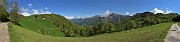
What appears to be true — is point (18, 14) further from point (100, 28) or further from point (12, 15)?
point (100, 28)

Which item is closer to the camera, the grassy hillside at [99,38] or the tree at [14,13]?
the grassy hillside at [99,38]

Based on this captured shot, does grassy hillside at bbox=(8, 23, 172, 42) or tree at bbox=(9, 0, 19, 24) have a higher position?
tree at bbox=(9, 0, 19, 24)

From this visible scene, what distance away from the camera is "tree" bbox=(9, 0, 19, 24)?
9453cm

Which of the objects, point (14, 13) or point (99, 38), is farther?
point (14, 13)

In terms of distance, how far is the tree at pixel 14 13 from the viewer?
94.5 m

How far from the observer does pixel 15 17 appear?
314 feet

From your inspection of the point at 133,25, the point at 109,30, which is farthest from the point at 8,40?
the point at 109,30

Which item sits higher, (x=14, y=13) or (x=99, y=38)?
(x=14, y=13)

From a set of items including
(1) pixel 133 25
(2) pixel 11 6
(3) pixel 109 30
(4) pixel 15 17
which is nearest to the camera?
(4) pixel 15 17

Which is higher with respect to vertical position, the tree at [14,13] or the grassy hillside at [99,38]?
the tree at [14,13]

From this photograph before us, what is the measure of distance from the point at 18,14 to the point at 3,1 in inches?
502

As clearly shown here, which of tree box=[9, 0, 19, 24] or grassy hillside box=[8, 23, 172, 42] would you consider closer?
grassy hillside box=[8, 23, 172, 42]

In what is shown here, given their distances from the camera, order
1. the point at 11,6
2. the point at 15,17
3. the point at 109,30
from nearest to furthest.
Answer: the point at 15,17 → the point at 11,6 → the point at 109,30

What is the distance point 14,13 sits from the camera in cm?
9694
